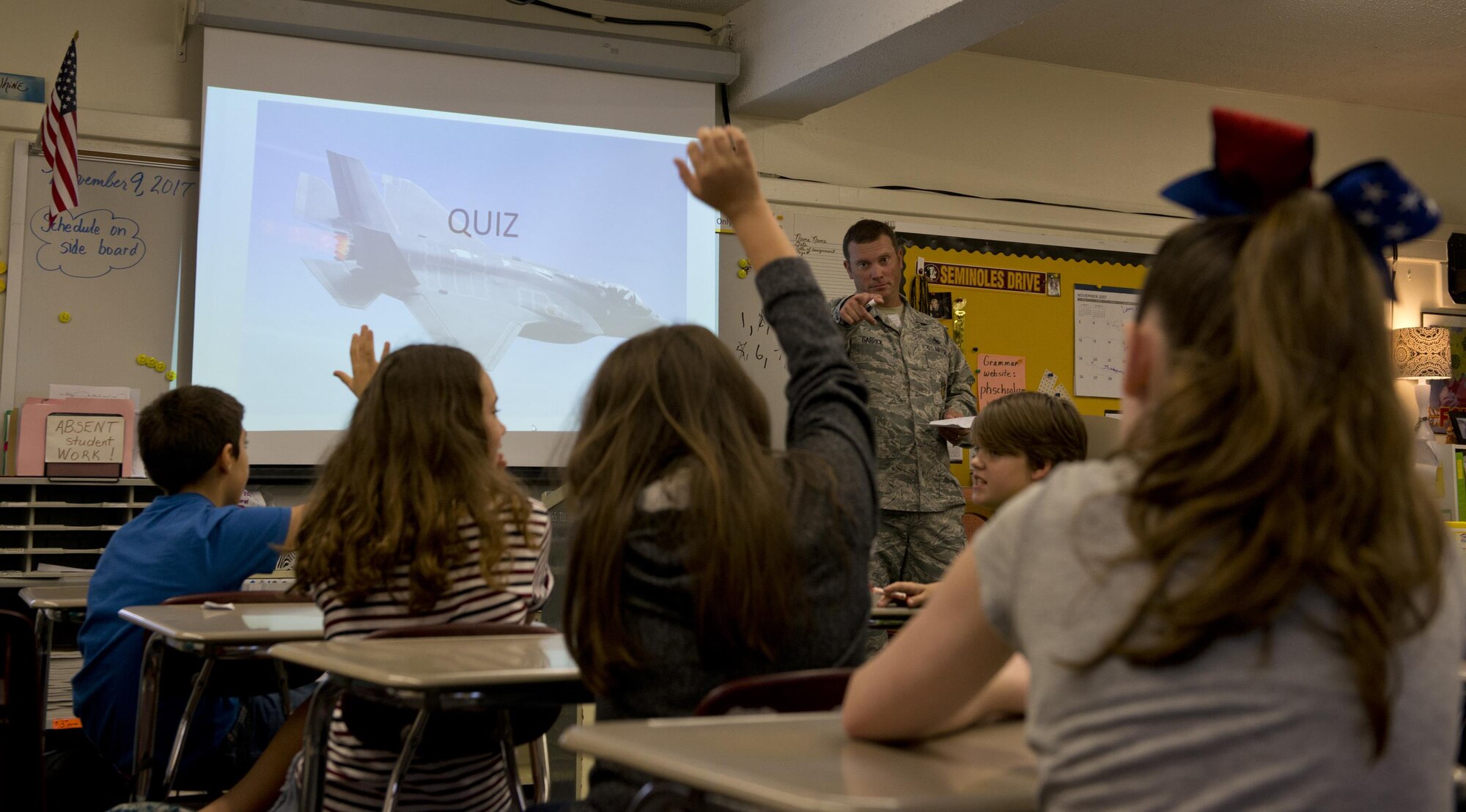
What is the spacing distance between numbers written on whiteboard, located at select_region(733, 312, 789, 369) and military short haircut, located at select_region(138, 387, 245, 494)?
8.79ft

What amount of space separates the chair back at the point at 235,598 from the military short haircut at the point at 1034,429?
1435 mm

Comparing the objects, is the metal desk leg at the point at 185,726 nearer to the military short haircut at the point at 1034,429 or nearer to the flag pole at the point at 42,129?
the military short haircut at the point at 1034,429

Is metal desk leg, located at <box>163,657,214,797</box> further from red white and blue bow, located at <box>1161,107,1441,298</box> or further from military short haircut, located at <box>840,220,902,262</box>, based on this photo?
military short haircut, located at <box>840,220,902,262</box>

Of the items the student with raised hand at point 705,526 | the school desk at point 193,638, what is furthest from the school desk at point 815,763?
the school desk at point 193,638

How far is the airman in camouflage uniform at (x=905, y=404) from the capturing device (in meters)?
3.88

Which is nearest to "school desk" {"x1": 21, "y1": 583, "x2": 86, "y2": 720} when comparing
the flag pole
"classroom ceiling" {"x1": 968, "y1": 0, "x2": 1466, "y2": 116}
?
the flag pole

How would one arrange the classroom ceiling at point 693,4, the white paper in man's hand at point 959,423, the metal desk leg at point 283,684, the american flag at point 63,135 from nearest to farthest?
1. the metal desk leg at point 283,684
2. the white paper in man's hand at point 959,423
3. the american flag at point 63,135
4. the classroom ceiling at point 693,4

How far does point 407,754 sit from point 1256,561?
3.42 feet

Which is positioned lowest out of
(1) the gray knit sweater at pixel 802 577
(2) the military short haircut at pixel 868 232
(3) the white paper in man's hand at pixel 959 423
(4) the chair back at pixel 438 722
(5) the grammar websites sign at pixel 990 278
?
(4) the chair back at pixel 438 722

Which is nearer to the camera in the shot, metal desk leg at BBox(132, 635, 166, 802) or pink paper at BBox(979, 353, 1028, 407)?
metal desk leg at BBox(132, 635, 166, 802)

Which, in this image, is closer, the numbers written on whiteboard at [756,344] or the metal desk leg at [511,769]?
the metal desk leg at [511,769]

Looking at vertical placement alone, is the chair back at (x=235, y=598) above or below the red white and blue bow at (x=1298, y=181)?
below

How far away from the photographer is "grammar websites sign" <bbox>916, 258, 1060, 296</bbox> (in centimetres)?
532

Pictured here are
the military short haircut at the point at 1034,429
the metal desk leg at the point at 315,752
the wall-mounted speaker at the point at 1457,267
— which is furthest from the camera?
the wall-mounted speaker at the point at 1457,267
